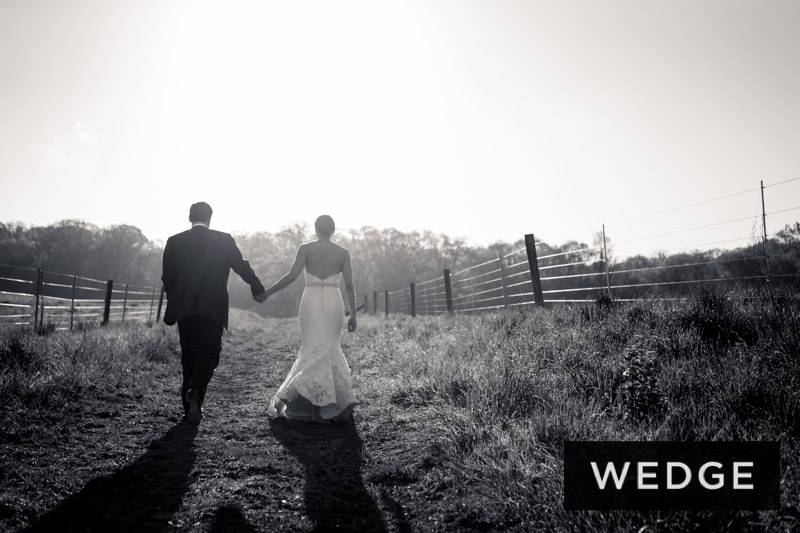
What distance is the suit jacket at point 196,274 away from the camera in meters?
4.33

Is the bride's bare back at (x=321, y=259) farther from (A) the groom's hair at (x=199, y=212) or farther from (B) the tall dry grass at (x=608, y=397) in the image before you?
(B) the tall dry grass at (x=608, y=397)

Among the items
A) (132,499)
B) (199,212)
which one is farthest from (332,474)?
(199,212)

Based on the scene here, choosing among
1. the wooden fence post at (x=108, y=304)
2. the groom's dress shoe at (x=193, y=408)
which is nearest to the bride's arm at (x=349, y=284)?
the groom's dress shoe at (x=193, y=408)

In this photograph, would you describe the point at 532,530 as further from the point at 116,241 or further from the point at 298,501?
the point at 116,241

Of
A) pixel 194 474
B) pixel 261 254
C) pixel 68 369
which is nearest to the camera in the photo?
pixel 194 474

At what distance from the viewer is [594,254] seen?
9102 millimetres

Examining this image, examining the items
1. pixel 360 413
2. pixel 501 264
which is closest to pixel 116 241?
pixel 501 264

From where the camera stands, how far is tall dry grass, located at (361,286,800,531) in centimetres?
216

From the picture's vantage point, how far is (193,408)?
4.12 meters

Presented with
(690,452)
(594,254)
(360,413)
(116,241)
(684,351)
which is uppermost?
(116,241)

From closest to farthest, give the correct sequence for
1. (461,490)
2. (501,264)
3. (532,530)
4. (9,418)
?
(532,530) < (461,490) < (9,418) < (501,264)

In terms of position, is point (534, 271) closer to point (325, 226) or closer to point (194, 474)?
point (325, 226)

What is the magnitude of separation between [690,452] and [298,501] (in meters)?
2.11

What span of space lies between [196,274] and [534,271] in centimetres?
714
